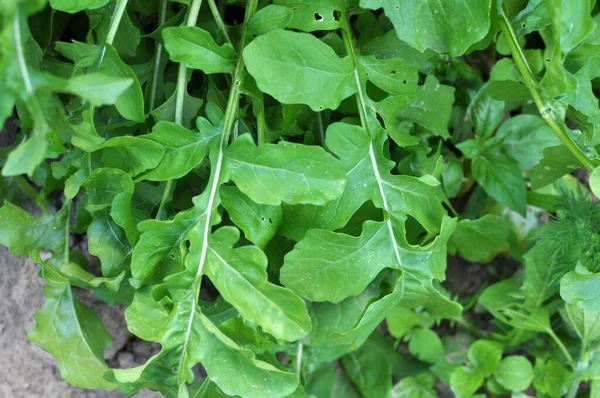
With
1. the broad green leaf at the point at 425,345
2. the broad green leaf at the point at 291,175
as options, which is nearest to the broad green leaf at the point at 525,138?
the broad green leaf at the point at 425,345

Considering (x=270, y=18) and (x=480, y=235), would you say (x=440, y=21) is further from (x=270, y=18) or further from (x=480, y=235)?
(x=480, y=235)

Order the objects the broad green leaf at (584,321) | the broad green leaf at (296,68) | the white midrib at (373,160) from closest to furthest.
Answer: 1. the broad green leaf at (296,68)
2. the white midrib at (373,160)
3. the broad green leaf at (584,321)

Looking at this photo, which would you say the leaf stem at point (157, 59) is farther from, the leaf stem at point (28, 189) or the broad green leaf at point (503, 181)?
the broad green leaf at point (503, 181)

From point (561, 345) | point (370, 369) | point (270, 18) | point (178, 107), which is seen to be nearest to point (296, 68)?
point (270, 18)

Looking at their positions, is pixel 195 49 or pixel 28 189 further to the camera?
pixel 28 189

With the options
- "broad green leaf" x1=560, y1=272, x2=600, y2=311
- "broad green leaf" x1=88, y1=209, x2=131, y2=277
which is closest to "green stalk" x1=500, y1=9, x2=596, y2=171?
"broad green leaf" x1=560, y1=272, x2=600, y2=311

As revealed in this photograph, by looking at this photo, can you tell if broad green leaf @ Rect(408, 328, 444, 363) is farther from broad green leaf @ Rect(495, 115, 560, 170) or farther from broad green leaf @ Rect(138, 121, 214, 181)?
broad green leaf @ Rect(138, 121, 214, 181)
